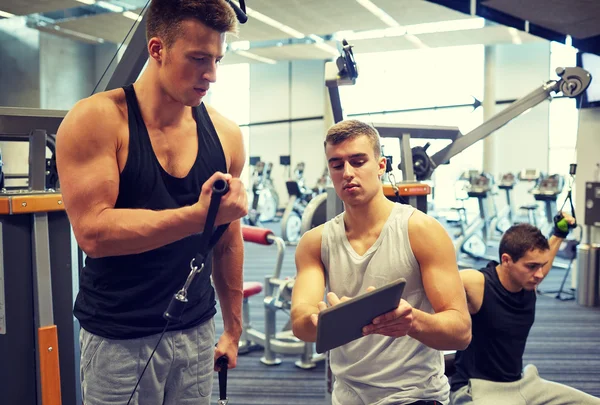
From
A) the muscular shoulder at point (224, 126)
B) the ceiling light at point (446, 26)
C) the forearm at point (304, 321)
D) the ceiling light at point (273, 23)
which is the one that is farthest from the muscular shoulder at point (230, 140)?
the ceiling light at point (446, 26)

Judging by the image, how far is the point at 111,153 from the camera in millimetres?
1205

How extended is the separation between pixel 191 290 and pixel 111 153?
0.38 m

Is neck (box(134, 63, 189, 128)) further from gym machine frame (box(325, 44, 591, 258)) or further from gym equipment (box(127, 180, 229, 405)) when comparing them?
gym machine frame (box(325, 44, 591, 258))

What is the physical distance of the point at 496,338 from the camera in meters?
2.38

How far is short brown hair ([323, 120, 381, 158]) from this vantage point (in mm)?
1688

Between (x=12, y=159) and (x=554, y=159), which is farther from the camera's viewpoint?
(x=554, y=159)

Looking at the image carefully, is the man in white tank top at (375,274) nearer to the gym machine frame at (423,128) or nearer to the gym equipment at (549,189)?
the gym machine frame at (423,128)

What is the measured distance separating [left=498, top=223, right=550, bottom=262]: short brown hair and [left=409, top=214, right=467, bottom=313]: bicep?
95cm

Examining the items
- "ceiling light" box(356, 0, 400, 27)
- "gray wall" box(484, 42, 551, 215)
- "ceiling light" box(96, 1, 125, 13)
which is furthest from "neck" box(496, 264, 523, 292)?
"gray wall" box(484, 42, 551, 215)

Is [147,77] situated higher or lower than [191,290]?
higher

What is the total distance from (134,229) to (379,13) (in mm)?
8651

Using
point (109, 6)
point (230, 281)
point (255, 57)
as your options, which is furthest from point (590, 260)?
point (255, 57)

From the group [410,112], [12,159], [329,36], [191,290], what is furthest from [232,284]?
[410,112]

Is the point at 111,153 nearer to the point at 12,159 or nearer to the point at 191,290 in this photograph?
the point at 191,290
